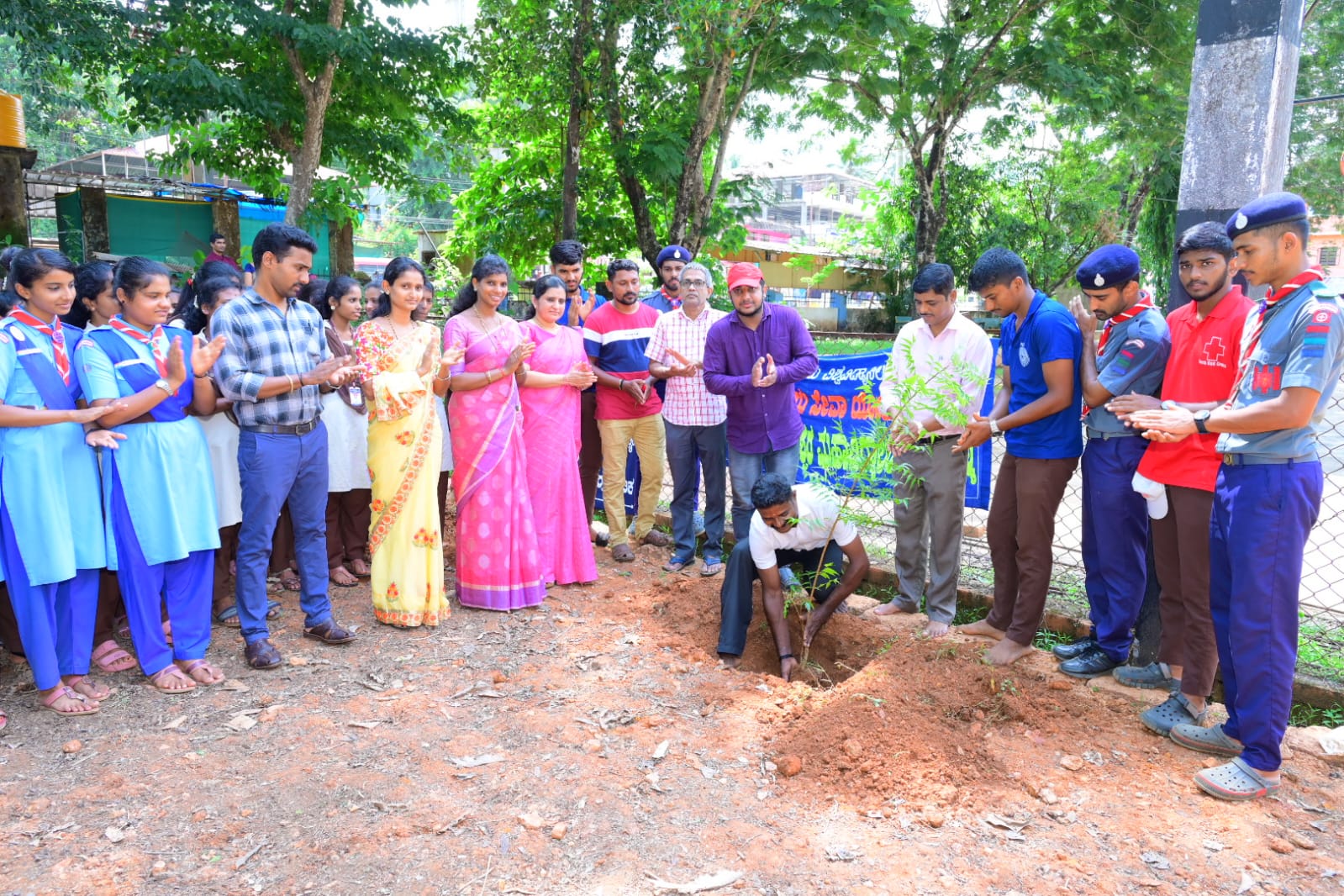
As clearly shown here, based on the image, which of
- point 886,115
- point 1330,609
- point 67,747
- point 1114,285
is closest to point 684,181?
point 886,115

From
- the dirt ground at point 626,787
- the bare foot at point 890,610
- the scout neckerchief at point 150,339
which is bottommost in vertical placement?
the dirt ground at point 626,787

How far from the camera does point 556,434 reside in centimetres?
527

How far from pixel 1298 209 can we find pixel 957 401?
6.02 ft

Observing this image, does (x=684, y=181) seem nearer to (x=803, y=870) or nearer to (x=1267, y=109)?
(x=1267, y=109)

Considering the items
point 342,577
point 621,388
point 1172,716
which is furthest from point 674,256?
point 1172,716

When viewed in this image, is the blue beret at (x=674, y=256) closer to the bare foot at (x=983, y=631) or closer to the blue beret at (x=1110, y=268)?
the blue beret at (x=1110, y=268)

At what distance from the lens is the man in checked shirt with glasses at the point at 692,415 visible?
18.2ft

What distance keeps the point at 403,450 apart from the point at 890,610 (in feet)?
9.36

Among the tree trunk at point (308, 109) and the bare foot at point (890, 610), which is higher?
the tree trunk at point (308, 109)

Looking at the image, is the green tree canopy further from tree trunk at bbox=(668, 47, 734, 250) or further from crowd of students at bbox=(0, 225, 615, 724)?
crowd of students at bbox=(0, 225, 615, 724)

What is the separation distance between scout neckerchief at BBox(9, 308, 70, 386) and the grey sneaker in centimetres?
484

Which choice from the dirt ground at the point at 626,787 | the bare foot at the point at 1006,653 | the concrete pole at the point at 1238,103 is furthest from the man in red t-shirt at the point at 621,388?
the concrete pole at the point at 1238,103

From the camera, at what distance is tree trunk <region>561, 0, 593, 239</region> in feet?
28.8

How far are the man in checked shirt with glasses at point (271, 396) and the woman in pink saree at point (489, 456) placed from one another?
2.63 feet
